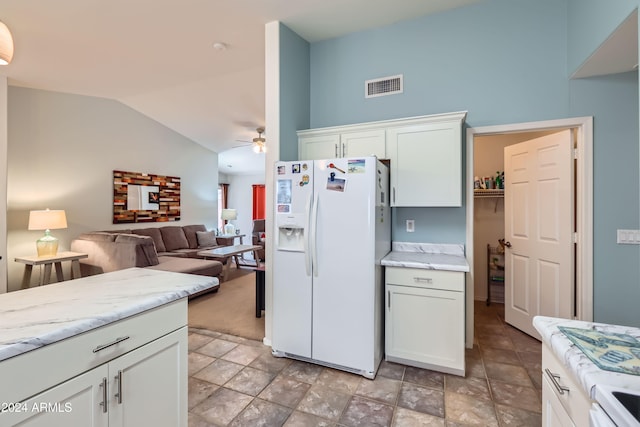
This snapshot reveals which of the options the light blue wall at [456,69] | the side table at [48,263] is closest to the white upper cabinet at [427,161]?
the light blue wall at [456,69]

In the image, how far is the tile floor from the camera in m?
1.81

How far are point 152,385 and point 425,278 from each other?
185 cm

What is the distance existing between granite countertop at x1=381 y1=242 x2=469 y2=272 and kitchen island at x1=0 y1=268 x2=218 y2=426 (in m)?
1.51

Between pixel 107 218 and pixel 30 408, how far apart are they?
4.99 metres

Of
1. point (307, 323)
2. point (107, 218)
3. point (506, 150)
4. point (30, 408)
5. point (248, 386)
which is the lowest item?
point (248, 386)

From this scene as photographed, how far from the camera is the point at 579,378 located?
83cm

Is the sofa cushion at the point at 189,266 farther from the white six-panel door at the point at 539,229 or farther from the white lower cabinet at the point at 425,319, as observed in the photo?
the white six-panel door at the point at 539,229

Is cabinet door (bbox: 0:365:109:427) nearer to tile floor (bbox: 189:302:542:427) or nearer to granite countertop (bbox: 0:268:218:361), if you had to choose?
granite countertop (bbox: 0:268:218:361)

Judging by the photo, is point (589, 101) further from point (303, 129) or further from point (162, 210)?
point (162, 210)

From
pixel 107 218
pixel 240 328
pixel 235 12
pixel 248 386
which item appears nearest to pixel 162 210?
pixel 107 218

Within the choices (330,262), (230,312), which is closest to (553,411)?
(330,262)

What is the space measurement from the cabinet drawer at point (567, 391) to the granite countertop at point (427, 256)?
42.8 inches

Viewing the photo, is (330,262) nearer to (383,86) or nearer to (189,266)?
(383,86)

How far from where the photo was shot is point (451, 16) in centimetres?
277
